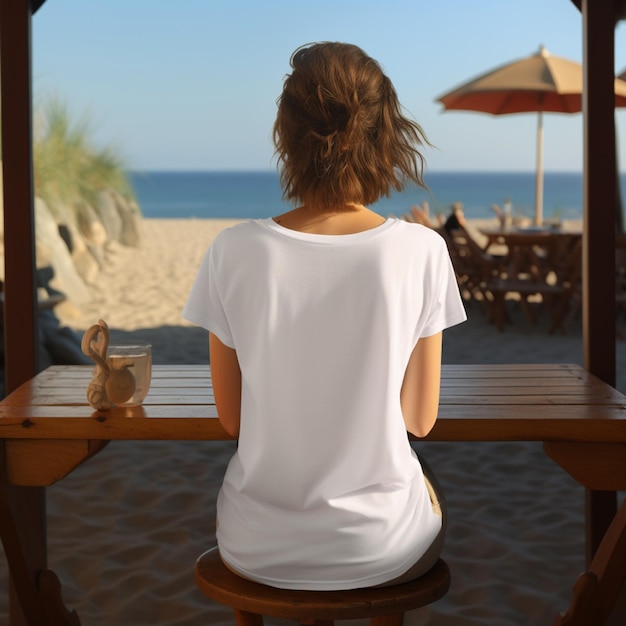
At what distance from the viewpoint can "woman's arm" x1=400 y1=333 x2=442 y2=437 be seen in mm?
1931

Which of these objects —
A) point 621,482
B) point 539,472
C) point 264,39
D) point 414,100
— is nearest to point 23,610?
point 621,482

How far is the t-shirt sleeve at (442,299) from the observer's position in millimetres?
1888

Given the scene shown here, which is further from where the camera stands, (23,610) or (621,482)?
(23,610)

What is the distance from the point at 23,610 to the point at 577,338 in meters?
6.33

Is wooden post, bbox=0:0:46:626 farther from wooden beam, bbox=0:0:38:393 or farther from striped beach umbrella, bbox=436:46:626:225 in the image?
striped beach umbrella, bbox=436:46:626:225

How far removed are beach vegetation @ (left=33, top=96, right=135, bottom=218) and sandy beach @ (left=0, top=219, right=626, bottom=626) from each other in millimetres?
9678

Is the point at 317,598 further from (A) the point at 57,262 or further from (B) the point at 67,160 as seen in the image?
(B) the point at 67,160

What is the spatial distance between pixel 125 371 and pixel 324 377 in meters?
0.62

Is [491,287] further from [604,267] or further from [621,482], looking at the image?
[621,482]

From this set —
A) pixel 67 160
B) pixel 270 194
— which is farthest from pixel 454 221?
pixel 270 194

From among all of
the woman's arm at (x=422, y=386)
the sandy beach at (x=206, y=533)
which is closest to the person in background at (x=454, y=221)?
the sandy beach at (x=206, y=533)

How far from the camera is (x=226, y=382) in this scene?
196 centimetres

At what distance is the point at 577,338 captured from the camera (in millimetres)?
8102

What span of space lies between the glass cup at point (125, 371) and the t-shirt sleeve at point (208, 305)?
39cm
